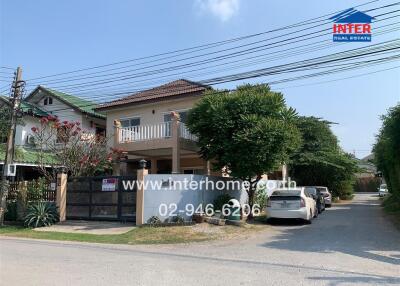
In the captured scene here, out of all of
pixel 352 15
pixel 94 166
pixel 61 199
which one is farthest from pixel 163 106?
pixel 352 15

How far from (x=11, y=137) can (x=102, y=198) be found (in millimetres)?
5152

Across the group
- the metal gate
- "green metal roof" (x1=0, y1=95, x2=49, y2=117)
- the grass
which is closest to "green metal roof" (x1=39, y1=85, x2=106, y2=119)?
"green metal roof" (x1=0, y1=95, x2=49, y2=117)

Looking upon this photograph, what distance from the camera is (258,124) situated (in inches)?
688

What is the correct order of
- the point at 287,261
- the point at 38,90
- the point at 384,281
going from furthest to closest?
the point at 38,90, the point at 287,261, the point at 384,281

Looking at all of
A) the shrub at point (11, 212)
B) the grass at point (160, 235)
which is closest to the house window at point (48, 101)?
the shrub at point (11, 212)

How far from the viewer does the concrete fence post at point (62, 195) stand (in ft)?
61.3

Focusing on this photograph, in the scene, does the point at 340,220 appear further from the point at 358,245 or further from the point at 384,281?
the point at 384,281

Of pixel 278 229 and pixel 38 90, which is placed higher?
pixel 38 90

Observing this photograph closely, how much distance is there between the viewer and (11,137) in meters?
19.2

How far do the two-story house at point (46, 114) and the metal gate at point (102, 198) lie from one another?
8577 mm

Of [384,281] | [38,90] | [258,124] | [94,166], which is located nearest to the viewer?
[384,281]

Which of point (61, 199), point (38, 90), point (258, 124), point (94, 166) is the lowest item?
point (61, 199)

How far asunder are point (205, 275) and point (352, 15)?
9.84 meters

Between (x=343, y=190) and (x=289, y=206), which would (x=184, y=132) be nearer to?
(x=289, y=206)
